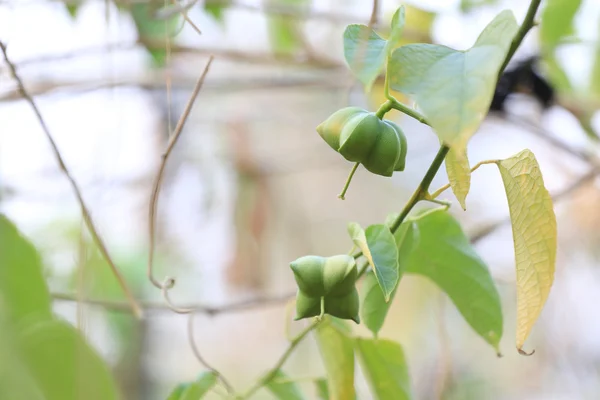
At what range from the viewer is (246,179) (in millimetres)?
1357

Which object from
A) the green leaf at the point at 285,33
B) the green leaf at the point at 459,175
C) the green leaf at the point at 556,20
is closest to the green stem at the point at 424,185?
the green leaf at the point at 459,175

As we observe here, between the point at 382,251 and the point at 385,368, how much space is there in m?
0.15

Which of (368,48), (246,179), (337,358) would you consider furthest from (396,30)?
(246,179)

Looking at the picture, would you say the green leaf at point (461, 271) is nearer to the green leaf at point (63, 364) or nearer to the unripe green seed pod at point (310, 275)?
the unripe green seed pod at point (310, 275)

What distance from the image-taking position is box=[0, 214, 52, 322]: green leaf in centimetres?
34

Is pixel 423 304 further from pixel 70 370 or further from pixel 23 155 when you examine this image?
pixel 70 370

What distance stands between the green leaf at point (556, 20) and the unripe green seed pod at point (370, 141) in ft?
1.85

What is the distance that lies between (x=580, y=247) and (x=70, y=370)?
4.09 ft

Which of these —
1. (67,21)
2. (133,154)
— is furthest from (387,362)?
(133,154)

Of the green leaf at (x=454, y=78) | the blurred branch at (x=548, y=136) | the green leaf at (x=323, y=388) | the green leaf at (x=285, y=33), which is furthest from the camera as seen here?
the green leaf at (x=285, y=33)

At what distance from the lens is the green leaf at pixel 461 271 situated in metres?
0.41

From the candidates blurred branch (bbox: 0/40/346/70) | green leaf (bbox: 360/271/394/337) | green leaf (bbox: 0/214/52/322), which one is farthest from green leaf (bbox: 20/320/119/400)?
blurred branch (bbox: 0/40/346/70)

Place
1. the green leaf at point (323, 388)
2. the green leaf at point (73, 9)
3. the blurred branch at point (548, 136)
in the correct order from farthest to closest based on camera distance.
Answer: the blurred branch at point (548, 136) → the green leaf at point (73, 9) → the green leaf at point (323, 388)

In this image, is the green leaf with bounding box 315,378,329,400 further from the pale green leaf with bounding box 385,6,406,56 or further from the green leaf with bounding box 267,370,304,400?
the pale green leaf with bounding box 385,6,406,56
